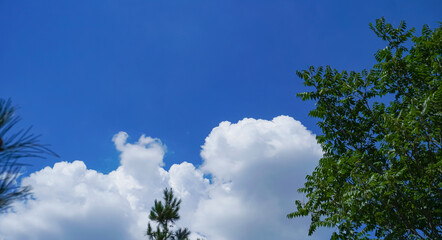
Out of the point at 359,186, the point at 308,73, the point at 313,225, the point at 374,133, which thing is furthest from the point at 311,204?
the point at 308,73

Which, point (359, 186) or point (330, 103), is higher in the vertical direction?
point (330, 103)

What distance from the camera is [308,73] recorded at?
10.9 meters

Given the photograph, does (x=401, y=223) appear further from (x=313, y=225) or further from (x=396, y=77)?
(x=396, y=77)

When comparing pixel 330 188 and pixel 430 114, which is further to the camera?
pixel 330 188

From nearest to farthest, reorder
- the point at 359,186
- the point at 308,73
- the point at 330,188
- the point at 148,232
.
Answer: the point at 359,186
the point at 330,188
the point at 308,73
the point at 148,232

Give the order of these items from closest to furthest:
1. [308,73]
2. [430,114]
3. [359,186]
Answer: [359,186], [430,114], [308,73]

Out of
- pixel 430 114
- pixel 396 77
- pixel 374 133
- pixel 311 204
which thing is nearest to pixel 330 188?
pixel 311 204

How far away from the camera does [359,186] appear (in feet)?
28.2

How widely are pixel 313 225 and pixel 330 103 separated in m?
4.63

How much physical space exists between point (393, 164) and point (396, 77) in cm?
338

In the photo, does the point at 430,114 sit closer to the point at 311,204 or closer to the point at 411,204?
the point at 411,204

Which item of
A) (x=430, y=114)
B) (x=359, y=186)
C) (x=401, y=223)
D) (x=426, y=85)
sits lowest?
(x=401, y=223)

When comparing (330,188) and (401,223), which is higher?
(330,188)

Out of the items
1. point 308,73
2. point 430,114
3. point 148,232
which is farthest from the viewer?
point 148,232
